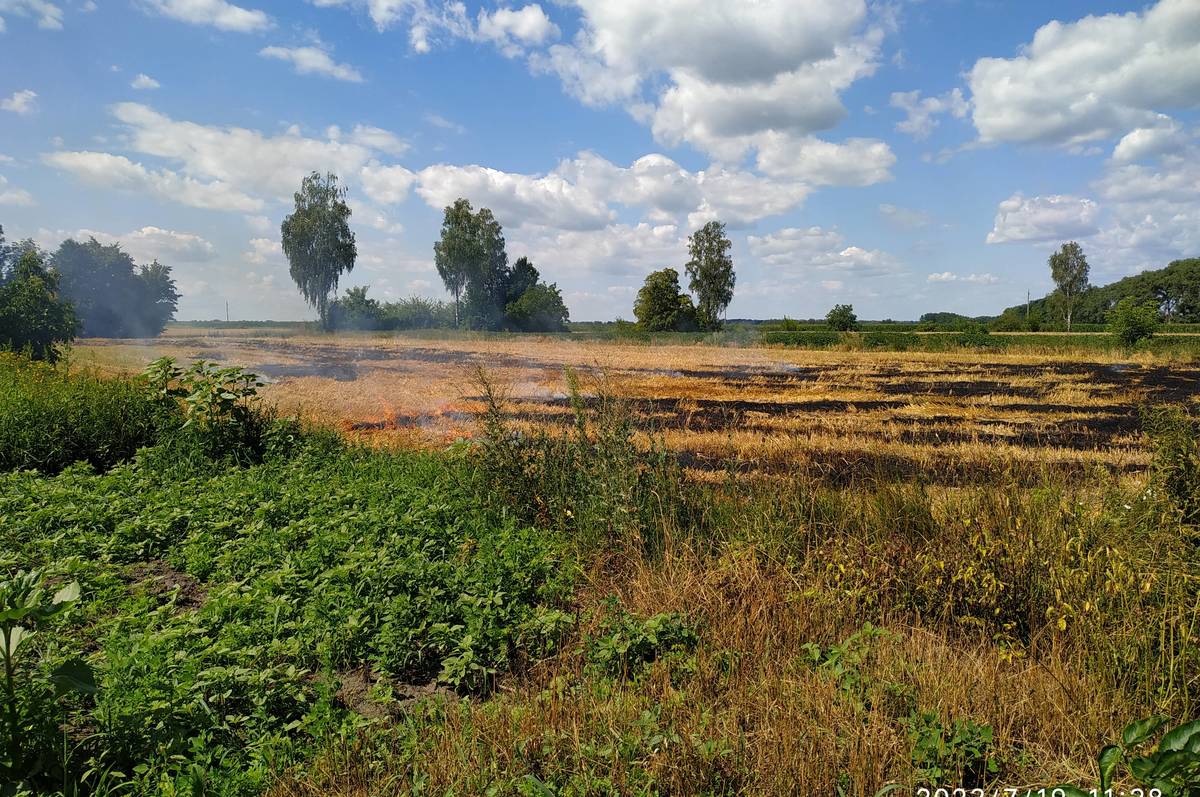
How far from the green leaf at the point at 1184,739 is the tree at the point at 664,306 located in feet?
214

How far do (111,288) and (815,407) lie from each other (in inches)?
1994

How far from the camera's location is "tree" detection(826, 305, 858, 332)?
6203cm

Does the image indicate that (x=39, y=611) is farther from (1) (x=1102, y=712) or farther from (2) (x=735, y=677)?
(1) (x=1102, y=712)

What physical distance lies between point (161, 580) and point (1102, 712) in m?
6.02

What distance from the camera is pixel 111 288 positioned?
4494cm

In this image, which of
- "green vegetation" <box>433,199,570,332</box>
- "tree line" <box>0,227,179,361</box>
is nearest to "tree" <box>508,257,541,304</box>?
"green vegetation" <box>433,199,570,332</box>

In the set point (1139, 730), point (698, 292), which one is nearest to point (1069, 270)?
point (698, 292)

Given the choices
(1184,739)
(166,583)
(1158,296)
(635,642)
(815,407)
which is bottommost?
(166,583)

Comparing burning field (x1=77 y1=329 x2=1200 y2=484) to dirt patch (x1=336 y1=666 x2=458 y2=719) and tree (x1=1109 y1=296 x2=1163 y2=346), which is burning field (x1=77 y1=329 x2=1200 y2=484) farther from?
tree (x1=1109 y1=296 x2=1163 y2=346)

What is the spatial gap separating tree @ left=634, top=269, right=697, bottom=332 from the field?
5984 cm

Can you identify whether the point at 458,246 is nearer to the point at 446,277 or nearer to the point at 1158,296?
the point at 446,277

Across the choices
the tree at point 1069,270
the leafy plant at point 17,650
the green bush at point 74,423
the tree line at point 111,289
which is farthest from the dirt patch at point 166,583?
the tree at point 1069,270

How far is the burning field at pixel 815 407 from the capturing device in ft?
29.4

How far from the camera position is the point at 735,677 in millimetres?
3186
